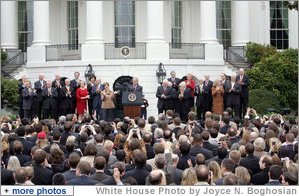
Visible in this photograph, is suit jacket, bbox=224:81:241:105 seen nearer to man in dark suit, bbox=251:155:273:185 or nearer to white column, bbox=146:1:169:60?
white column, bbox=146:1:169:60

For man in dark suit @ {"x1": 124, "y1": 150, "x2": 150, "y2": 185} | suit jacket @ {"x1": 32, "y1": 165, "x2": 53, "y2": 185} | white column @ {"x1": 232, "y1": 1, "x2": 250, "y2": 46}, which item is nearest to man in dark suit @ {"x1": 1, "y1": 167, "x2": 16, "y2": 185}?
suit jacket @ {"x1": 32, "y1": 165, "x2": 53, "y2": 185}

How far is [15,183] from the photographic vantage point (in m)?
12.1

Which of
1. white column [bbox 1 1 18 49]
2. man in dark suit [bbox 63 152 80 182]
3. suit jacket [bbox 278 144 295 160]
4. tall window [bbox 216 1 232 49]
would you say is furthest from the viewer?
tall window [bbox 216 1 232 49]

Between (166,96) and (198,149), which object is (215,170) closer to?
(198,149)

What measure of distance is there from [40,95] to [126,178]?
65.3ft

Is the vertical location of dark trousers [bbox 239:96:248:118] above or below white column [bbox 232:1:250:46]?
below

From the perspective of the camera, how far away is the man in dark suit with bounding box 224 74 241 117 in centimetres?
3069

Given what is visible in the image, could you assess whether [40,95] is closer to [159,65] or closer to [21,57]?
[159,65]

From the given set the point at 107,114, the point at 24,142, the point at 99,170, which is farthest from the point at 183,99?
the point at 99,170

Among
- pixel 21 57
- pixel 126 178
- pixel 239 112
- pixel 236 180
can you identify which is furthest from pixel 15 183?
pixel 21 57

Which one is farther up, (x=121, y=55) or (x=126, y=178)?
(x=121, y=55)

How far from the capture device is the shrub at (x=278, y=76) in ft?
143

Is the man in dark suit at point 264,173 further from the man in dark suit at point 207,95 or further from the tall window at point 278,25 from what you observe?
the tall window at point 278,25

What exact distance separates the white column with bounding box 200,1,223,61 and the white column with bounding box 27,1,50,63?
929cm
